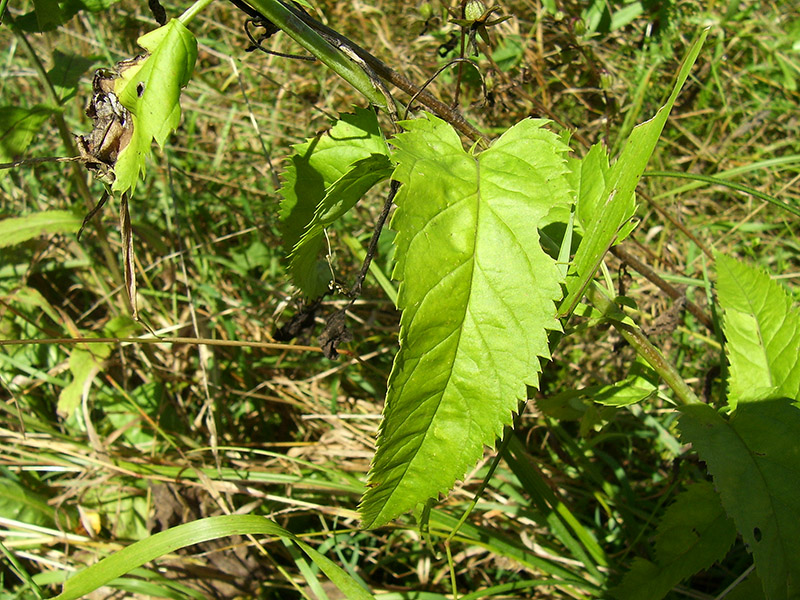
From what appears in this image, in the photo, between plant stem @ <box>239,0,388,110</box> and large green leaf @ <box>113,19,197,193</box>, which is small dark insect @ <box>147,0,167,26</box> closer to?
large green leaf @ <box>113,19,197,193</box>

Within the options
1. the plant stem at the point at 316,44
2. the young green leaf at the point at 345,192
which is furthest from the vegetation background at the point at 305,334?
the plant stem at the point at 316,44

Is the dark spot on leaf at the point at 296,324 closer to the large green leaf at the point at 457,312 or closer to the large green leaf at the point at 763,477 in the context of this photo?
the large green leaf at the point at 457,312

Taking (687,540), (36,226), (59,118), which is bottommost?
(687,540)

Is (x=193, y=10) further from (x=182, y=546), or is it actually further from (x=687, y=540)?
(x=687, y=540)

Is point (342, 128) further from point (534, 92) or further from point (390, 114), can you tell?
point (534, 92)

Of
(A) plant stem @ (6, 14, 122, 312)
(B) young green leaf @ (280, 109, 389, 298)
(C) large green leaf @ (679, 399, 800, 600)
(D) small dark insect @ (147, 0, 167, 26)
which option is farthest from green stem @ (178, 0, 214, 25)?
(C) large green leaf @ (679, 399, 800, 600)

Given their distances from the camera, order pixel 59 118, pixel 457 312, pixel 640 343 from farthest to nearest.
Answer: pixel 59 118 < pixel 640 343 < pixel 457 312

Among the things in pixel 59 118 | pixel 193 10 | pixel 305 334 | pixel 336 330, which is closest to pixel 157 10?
pixel 193 10

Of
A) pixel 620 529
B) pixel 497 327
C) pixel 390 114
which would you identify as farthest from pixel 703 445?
pixel 390 114
